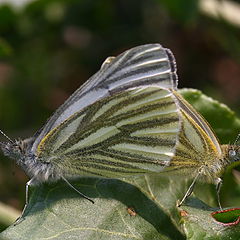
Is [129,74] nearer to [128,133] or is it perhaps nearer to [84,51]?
[128,133]

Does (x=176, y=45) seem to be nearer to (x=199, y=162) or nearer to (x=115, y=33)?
(x=115, y=33)

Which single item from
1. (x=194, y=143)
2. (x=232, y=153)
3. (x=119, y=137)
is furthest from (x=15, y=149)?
(x=232, y=153)

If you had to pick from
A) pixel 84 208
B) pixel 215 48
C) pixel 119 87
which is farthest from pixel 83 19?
pixel 84 208

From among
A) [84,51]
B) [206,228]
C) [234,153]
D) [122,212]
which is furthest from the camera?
[84,51]

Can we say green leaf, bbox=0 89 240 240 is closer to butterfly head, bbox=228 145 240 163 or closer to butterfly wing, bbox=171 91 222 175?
butterfly wing, bbox=171 91 222 175

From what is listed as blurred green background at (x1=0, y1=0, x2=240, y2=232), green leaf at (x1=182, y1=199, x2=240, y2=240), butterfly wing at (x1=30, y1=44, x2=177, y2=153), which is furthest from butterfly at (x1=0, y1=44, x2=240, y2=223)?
blurred green background at (x1=0, y1=0, x2=240, y2=232)

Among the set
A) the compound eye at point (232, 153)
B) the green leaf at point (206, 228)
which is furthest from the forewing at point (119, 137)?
the green leaf at point (206, 228)
